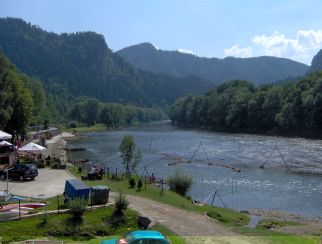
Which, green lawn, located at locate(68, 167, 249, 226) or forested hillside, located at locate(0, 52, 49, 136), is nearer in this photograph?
green lawn, located at locate(68, 167, 249, 226)

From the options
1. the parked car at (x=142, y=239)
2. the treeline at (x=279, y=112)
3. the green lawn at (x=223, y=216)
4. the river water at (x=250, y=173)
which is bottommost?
the river water at (x=250, y=173)

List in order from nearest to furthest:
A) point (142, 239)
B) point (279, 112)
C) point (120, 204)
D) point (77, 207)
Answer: point (142, 239) → point (77, 207) → point (120, 204) → point (279, 112)

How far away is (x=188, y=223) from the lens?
28375mm

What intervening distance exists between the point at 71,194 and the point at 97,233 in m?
4.57

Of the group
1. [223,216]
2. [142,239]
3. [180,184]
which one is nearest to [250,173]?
[180,184]

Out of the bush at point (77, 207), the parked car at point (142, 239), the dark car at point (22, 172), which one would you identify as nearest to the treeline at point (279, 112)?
the dark car at point (22, 172)

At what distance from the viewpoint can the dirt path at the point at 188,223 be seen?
2458 cm

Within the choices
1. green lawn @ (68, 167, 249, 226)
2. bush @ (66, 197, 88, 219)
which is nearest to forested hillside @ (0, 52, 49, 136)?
green lawn @ (68, 167, 249, 226)

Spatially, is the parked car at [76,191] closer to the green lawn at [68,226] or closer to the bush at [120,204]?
the green lawn at [68,226]

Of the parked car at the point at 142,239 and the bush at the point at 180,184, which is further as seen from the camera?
the bush at the point at 180,184

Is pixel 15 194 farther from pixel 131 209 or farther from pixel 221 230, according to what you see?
pixel 221 230

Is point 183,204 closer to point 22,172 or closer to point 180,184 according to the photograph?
point 180,184

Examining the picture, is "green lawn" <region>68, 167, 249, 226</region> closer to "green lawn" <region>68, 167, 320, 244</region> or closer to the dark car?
"green lawn" <region>68, 167, 320, 244</region>

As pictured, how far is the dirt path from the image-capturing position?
968 inches
